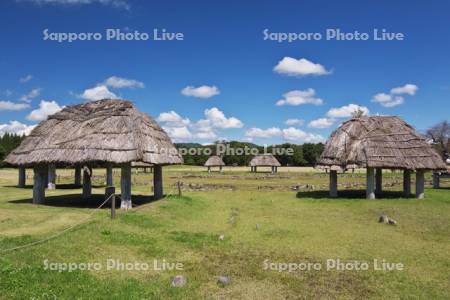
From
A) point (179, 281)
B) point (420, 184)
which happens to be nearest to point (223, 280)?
point (179, 281)

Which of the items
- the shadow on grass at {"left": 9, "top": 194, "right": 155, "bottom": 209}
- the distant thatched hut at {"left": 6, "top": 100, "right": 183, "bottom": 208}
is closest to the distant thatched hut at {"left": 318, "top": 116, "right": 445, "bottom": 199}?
the distant thatched hut at {"left": 6, "top": 100, "right": 183, "bottom": 208}

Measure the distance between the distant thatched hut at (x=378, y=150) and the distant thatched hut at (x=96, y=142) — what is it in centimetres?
1147

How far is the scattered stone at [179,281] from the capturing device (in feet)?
31.9

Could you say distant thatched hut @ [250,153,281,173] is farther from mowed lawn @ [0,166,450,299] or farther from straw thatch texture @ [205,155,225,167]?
mowed lawn @ [0,166,450,299]

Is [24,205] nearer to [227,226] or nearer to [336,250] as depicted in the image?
[227,226]

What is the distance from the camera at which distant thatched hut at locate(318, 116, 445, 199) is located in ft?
81.1

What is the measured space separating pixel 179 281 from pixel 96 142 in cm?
1184

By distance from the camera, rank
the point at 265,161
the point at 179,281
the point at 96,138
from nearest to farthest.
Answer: the point at 179,281 → the point at 96,138 → the point at 265,161

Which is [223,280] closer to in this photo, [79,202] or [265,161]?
[79,202]

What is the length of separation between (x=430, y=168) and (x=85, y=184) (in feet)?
75.8

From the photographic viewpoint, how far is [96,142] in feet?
64.2

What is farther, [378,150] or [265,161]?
[265,161]

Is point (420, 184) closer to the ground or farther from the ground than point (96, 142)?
closer to the ground

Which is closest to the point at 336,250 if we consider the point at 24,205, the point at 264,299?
the point at 264,299
